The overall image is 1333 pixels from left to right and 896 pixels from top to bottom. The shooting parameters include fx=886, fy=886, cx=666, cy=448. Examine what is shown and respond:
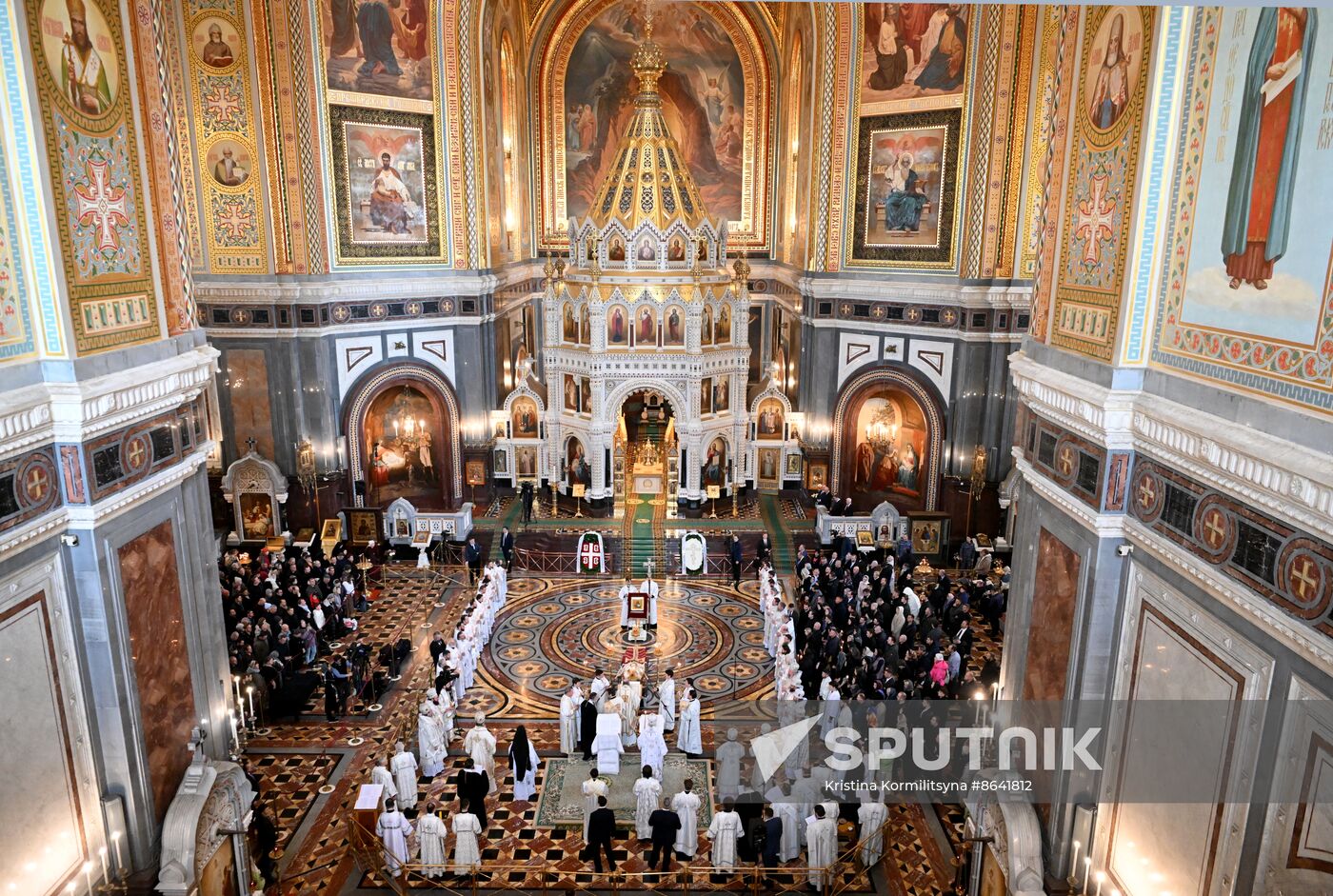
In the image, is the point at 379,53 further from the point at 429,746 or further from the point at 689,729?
the point at 689,729

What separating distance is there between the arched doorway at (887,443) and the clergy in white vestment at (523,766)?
13.7 m

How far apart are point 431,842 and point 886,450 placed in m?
16.7

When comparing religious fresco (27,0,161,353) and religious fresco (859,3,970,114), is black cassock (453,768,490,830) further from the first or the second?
religious fresco (859,3,970,114)

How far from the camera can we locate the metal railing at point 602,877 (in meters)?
10.8

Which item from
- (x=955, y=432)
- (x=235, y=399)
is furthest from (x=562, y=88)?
(x=955, y=432)

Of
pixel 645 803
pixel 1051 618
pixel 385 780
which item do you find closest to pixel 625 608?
pixel 645 803

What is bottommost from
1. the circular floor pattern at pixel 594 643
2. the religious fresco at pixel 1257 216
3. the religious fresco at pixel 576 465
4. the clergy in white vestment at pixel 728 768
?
the circular floor pattern at pixel 594 643

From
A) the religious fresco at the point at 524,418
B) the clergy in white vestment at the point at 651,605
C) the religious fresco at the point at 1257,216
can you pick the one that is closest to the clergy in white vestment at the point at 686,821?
the clergy in white vestment at the point at 651,605

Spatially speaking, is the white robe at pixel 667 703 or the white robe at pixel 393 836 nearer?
the white robe at pixel 393 836

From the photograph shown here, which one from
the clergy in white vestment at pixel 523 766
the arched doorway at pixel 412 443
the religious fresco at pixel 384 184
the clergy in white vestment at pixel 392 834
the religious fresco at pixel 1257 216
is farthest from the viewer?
the arched doorway at pixel 412 443

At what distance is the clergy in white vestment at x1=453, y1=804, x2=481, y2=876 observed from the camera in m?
10.8

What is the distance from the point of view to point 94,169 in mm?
8125

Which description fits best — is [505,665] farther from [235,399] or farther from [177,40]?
[177,40]

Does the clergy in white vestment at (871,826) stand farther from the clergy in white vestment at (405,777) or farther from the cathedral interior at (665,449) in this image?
the clergy in white vestment at (405,777)
